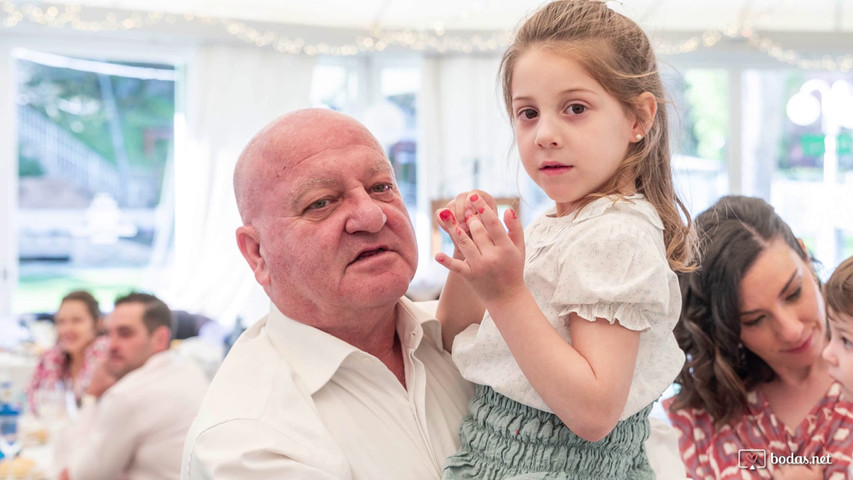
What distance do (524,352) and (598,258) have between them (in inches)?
7.7

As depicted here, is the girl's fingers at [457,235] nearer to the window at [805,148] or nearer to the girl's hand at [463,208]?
the girl's hand at [463,208]

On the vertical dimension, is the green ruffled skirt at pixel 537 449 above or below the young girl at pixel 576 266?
below

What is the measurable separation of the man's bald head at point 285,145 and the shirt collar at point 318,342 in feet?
0.77

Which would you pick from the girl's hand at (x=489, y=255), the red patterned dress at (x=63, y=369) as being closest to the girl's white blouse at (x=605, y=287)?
the girl's hand at (x=489, y=255)

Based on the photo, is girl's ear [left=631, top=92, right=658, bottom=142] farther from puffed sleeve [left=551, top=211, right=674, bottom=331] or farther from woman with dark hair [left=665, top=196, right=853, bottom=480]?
woman with dark hair [left=665, top=196, right=853, bottom=480]

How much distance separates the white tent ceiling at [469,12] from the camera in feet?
24.8

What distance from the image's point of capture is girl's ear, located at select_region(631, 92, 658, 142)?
150 centimetres

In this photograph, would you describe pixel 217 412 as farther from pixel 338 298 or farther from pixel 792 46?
pixel 792 46

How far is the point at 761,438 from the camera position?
2166 mm

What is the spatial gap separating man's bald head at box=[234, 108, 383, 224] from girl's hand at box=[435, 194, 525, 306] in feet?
1.53

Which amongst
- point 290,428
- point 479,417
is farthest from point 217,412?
point 479,417

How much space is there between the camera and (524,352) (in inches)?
52.1

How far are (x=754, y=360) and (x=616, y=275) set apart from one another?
44.4 inches

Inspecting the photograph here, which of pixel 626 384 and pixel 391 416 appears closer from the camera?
pixel 626 384
